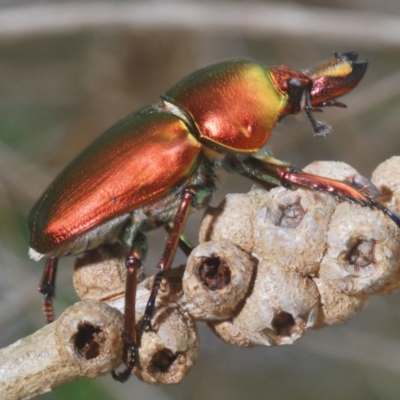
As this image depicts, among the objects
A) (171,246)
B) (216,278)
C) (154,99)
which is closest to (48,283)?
(171,246)

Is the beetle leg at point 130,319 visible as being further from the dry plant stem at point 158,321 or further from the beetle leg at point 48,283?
the beetle leg at point 48,283

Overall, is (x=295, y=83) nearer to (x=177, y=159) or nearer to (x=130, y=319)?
(x=177, y=159)

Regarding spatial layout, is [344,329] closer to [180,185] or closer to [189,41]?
[189,41]

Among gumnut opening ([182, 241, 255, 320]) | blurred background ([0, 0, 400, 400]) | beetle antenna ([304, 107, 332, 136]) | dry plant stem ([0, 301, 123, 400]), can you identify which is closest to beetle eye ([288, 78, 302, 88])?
beetle antenna ([304, 107, 332, 136])

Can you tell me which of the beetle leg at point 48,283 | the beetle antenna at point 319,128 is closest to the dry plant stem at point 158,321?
the beetle leg at point 48,283

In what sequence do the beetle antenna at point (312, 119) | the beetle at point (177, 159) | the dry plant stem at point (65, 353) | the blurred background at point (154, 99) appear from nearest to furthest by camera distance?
the dry plant stem at point (65, 353), the beetle at point (177, 159), the beetle antenna at point (312, 119), the blurred background at point (154, 99)

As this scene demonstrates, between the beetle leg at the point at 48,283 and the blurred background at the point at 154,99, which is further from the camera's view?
the blurred background at the point at 154,99

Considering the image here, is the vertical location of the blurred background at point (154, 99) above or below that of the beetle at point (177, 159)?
below
